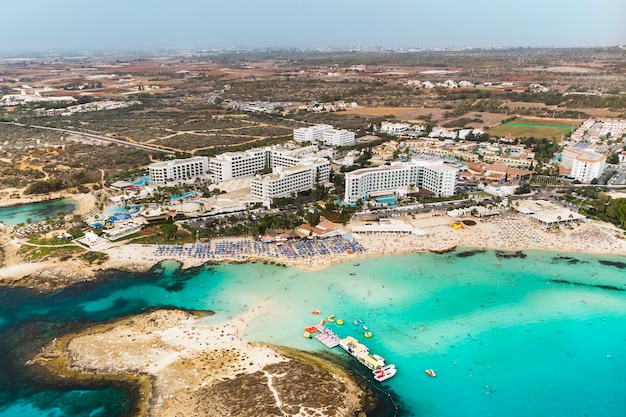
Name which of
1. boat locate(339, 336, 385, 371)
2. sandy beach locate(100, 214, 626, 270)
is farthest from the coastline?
boat locate(339, 336, 385, 371)

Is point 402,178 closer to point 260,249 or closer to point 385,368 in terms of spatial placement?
point 260,249

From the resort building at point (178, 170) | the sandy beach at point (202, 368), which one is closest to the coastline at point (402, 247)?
the sandy beach at point (202, 368)

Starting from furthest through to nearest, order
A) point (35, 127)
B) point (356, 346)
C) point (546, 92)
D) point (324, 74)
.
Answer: point (324, 74) < point (546, 92) < point (35, 127) < point (356, 346)

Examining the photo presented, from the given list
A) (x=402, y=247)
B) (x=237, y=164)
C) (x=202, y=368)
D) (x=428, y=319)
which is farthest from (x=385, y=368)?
(x=237, y=164)

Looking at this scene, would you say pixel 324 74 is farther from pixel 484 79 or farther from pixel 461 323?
pixel 461 323

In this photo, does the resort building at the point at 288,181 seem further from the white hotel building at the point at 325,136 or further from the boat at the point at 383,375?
the boat at the point at 383,375

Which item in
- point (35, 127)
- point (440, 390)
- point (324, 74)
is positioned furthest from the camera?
point (324, 74)

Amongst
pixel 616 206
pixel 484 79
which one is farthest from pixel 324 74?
pixel 616 206
